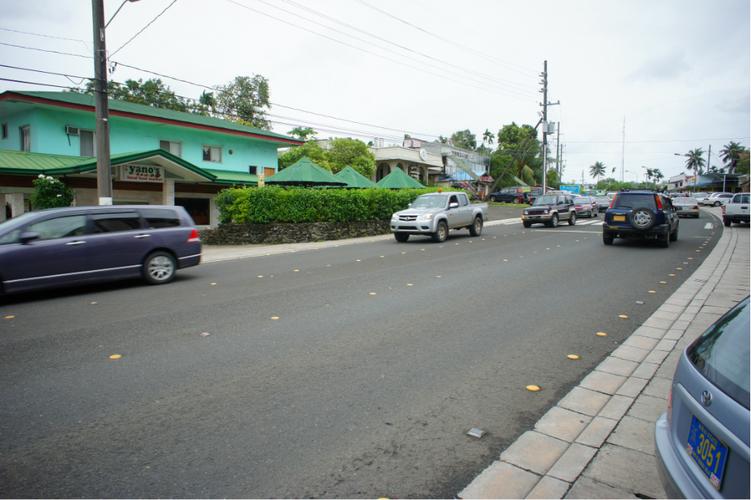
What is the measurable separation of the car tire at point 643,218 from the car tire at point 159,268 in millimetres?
13895

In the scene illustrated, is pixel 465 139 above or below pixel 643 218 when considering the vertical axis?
above

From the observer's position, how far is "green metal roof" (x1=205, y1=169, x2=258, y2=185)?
27955 mm

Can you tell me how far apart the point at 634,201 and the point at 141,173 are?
2002cm

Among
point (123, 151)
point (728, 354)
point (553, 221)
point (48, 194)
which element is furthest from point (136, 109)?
point (728, 354)

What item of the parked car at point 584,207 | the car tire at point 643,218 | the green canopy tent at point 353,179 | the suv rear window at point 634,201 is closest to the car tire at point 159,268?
the car tire at point 643,218

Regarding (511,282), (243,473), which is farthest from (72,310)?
(511,282)

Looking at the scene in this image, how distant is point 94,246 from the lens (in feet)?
31.1

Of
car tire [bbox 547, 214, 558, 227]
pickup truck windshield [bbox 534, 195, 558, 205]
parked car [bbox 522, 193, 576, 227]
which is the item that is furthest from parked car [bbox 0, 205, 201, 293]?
pickup truck windshield [bbox 534, 195, 558, 205]

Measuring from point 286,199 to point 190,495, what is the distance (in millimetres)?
17607

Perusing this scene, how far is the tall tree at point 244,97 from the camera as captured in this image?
52.1 metres

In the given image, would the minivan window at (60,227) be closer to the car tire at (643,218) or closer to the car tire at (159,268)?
the car tire at (159,268)

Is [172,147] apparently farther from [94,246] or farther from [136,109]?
[94,246]

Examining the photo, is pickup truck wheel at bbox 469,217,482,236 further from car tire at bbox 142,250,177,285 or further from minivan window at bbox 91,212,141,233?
minivan window at bbox 91,212,141,233

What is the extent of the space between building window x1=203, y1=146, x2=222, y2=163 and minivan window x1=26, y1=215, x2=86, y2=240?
69.0 feet
